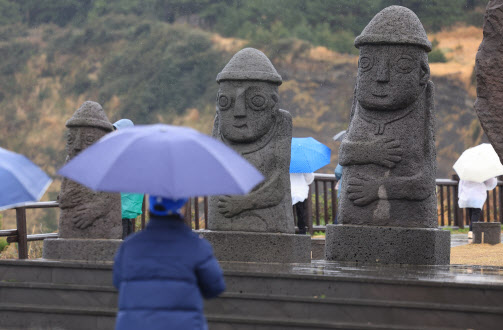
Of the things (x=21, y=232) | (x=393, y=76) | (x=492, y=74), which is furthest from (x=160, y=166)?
(x=21, y=232)

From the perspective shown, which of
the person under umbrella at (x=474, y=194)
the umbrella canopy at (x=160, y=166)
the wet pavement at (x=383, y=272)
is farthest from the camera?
the person under umbrella at (x=474, y=194)

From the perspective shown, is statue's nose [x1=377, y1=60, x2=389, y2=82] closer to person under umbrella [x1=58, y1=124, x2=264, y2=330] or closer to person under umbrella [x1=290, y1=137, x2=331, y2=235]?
person under umbrella [x1=58, y1=124, x2=264, y2=330]

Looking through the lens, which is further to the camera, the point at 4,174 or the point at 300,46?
the point at 300,46

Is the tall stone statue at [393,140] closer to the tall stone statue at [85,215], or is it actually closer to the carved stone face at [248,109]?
the carved stone face at [248,109]

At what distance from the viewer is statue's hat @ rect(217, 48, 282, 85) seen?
A: 9.12 meters

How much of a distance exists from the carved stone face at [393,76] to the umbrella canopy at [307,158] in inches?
197

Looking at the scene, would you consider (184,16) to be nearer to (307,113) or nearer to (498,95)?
(307,113)

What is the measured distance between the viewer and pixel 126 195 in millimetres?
10906

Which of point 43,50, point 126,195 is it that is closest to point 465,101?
point 43,50

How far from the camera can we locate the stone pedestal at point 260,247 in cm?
882

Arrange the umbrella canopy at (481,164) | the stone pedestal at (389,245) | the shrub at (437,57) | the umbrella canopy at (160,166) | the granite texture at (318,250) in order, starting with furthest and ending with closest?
the shrub at (437,57)
the umbrella canopy at (481,164)
the granite texture at (318,250)
the stone pedestal at (389,245)
the umbrella canopy at (160,166)

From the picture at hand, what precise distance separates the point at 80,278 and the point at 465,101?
33.4 m

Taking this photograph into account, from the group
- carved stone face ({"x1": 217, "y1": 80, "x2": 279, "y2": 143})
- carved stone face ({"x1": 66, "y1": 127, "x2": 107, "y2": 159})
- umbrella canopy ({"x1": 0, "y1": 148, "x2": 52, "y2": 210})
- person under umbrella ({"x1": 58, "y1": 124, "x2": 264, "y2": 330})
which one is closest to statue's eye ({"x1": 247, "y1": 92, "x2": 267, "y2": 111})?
carved stone face ({"x1": 217, "y1": 80, "x2": 279, "y2": 143})

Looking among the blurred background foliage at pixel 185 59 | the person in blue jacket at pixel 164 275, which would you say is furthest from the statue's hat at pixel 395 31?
the blurred background foliage at pixel 185 59
